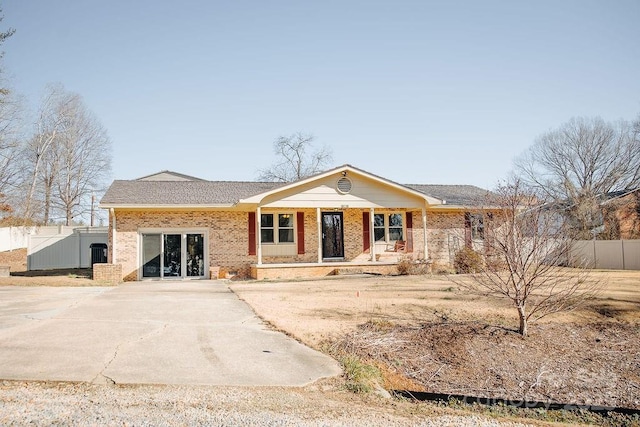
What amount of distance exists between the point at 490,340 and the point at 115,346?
20.4ft

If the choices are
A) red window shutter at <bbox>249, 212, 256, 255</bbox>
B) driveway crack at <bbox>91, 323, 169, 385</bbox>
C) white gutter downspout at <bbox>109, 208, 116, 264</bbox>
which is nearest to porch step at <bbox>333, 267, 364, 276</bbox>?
red window shutter at <bbox>249, 212, 256, 255</bbox>

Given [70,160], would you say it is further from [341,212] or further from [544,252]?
[544,252]

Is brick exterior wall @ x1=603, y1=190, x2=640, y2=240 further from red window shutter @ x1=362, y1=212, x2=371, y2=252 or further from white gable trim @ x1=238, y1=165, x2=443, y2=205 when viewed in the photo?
red window shutter @ x1=362, y1=212, x2=371, y2=252

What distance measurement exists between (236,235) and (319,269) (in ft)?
12.7

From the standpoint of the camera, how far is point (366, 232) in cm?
2236

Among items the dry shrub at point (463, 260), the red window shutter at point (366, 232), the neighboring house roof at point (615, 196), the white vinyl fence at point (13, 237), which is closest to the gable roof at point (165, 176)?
the white vinyl fence at point (13, 237)

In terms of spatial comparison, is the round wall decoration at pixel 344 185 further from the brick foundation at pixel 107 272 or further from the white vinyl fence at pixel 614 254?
the white vinyl fence at pixel 614 254

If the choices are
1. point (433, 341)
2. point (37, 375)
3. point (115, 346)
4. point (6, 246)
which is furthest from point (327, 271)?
point (6, 246)

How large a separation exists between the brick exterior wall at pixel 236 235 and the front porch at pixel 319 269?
1.10m

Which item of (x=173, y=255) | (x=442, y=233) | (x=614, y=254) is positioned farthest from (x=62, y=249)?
(x=614, y=254)

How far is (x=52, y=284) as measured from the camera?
16.6m

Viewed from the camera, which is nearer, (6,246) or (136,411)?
(136,411)

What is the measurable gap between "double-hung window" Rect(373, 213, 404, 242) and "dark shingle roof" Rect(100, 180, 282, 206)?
6.23 m

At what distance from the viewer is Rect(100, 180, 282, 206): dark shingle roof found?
19.6m
